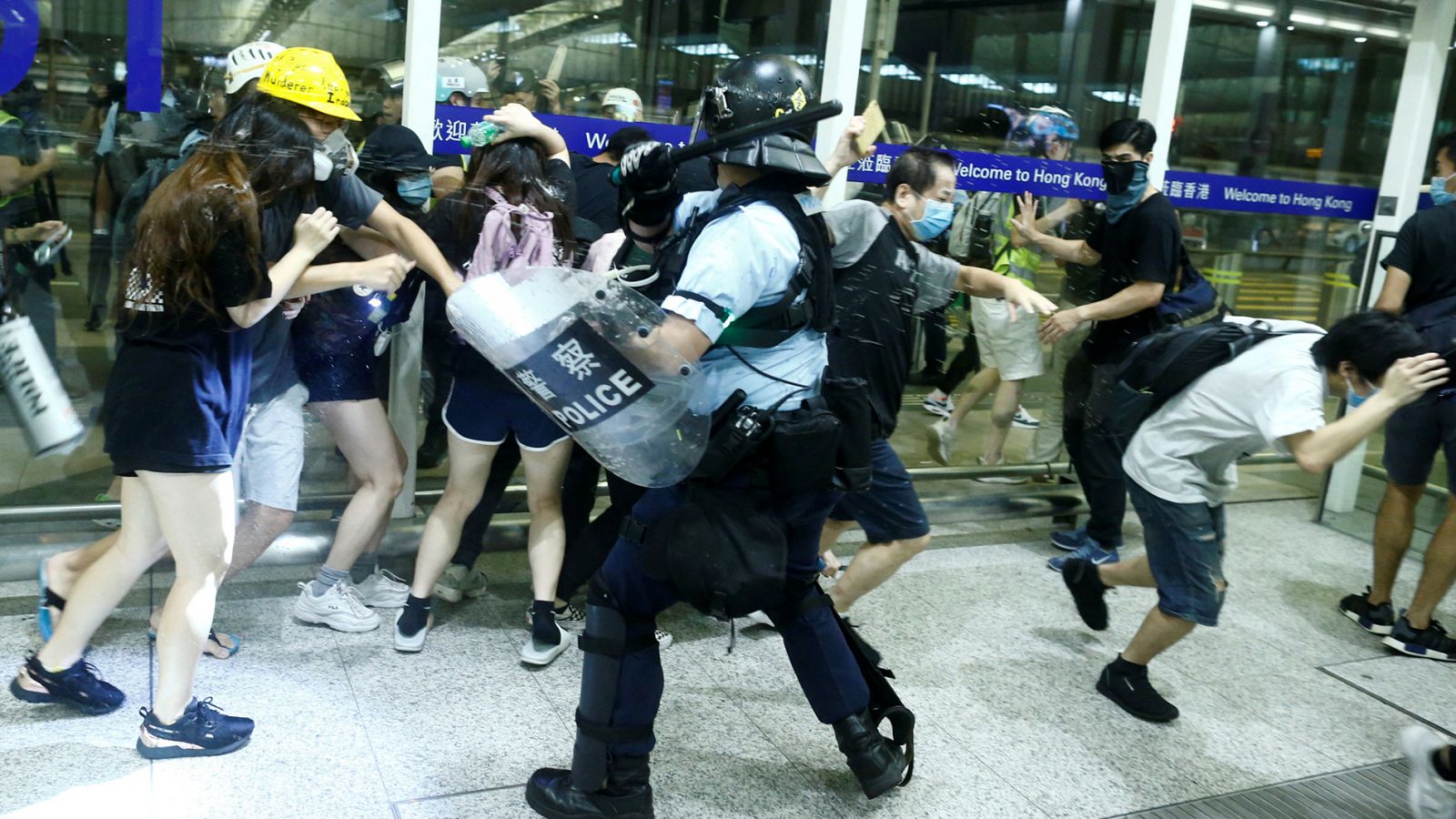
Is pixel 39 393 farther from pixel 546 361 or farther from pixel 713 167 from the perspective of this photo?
pixel 713 167

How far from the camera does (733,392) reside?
8.87ft


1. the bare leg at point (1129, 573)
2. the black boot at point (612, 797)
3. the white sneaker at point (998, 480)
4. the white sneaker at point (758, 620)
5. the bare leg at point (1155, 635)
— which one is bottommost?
the white sneaker at point (758, 620)

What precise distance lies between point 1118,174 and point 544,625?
2.92 meters

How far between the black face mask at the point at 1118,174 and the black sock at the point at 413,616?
3.13 meters

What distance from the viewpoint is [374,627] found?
3.91 metres

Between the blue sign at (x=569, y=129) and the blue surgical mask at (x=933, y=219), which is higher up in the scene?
the blue sign at (x=569, y=129)

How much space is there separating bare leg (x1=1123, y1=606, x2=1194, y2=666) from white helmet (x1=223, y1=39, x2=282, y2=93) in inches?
122

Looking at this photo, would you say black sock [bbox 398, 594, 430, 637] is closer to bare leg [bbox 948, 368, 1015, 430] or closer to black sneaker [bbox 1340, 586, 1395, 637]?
bare leg [bbox 948, 368, 1015, 430]

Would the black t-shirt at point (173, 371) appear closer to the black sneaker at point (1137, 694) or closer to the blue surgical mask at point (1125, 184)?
the black sneaker at point (1137, 694)

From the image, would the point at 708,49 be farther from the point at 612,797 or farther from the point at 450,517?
the point at 612,797

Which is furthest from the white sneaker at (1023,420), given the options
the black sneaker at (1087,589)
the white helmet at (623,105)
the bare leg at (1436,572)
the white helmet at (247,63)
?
the white helmet at (247,63)

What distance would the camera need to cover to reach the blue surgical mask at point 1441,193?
4.77m

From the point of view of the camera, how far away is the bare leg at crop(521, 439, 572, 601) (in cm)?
378

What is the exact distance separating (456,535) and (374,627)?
43cm
